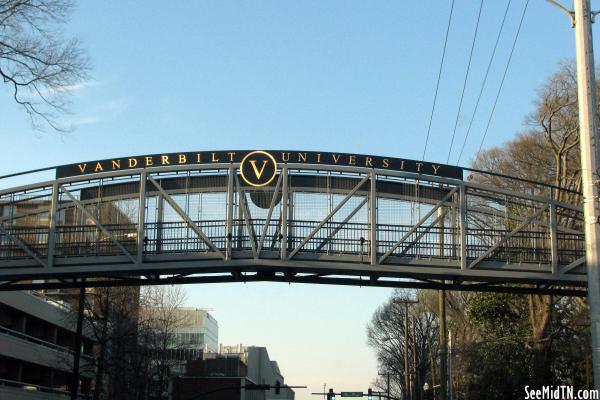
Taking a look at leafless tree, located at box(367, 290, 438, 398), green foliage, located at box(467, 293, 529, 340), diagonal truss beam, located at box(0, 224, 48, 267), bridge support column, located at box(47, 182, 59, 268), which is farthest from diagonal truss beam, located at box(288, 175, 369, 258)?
leafless tree, located at box(367, 290, 438, 398)

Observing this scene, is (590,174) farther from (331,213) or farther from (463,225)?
(331,213)

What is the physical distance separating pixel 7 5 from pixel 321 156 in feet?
36.5

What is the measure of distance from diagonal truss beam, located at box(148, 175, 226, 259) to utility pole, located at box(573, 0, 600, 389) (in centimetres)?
1506

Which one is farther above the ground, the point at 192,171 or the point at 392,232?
the point at 192,171

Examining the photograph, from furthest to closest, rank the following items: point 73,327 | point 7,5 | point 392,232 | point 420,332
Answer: point 420,332, point 73,327, point 392,232, point 7,5

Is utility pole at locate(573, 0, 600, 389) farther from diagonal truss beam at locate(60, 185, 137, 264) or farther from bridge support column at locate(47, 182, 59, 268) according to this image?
bridge support column at locate(47, 182, 59, 268)

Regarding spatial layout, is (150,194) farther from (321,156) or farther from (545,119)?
(545,119)

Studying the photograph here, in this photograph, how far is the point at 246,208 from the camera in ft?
91.4

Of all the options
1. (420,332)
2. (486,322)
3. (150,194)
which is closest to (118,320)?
(150,194)

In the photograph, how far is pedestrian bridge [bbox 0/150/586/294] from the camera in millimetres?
26531

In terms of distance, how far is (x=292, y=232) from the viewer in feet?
89.1

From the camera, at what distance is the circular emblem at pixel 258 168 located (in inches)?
1078

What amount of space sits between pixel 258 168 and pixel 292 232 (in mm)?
2481

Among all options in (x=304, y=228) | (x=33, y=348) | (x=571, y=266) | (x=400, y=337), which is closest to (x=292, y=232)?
(x=304, y=228)
